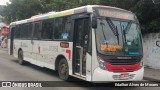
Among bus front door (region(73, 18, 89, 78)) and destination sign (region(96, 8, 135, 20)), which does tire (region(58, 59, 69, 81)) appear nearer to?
bus front door (region(73, 18, 89, 78))

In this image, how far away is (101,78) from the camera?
932cm

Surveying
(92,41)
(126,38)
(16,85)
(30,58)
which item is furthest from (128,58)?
(30,58)

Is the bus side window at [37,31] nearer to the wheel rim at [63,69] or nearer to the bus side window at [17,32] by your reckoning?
the wheel rim at [63,69]

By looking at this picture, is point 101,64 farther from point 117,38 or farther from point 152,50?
point 152,50

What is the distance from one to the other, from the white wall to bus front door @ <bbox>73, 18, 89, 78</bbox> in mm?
6611

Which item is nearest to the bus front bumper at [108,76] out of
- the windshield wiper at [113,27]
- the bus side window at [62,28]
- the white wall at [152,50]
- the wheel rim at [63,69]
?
the windshield wiper at [113,27]

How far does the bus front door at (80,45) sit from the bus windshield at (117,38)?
1.98 ft

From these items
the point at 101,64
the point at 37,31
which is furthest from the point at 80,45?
the point at 37,31

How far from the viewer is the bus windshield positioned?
31.4 feet

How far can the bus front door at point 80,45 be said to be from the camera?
33.0 ft

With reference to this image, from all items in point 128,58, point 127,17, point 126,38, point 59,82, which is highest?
point 127,17

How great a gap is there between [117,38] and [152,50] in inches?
273

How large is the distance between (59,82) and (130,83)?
2647mm

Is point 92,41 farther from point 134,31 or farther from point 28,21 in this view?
point 28,21
